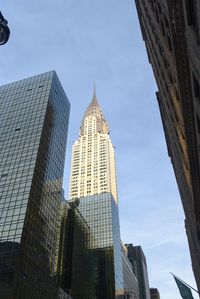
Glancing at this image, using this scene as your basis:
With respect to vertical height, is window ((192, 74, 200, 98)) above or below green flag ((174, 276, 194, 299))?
above

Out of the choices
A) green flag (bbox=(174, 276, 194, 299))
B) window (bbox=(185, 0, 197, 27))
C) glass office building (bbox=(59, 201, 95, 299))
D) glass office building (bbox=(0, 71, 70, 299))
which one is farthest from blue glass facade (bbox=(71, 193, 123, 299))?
window (bbox=(185, 0, 197, 27))

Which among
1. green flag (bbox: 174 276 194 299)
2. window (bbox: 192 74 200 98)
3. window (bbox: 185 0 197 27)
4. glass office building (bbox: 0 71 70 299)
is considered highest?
glass office building (bbox: 0 71 70 299)

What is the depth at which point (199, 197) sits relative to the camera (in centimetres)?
3869

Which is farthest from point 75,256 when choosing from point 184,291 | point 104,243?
point 184,291

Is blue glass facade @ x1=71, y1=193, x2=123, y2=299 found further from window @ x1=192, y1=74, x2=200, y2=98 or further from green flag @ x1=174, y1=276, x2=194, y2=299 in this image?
window @ x1=192, y1=74, x2=200, y2=98

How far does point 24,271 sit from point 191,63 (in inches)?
2548

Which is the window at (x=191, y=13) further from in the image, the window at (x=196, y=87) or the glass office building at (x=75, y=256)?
the glass office building at (x=75, y=256)

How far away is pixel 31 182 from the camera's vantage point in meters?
90.9

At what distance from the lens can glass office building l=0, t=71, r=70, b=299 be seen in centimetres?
7806

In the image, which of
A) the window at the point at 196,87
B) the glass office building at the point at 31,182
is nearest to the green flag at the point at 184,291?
the window at the point at 196,87

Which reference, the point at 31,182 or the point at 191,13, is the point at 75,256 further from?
the point at 191,13

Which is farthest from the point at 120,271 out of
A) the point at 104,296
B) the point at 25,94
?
the point at 25,94

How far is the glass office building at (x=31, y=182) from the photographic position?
78.1 metres

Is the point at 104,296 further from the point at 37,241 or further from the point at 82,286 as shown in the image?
the point at 37,241
